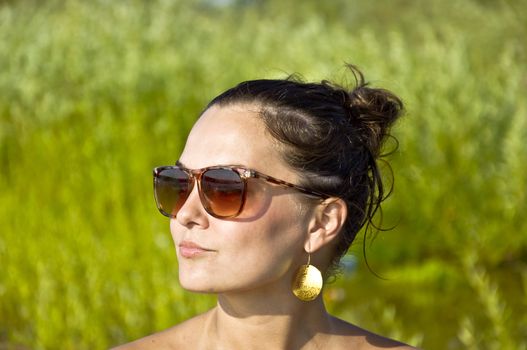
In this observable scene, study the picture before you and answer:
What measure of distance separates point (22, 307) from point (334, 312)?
5.84 ft

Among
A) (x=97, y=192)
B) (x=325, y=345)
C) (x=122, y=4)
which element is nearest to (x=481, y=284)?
(x=325, y=345)

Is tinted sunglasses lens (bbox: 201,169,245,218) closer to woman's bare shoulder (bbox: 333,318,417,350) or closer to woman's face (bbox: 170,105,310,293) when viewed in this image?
woman's face (bbox: 170,105,310,293)


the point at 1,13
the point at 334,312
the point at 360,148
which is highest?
the point at 1,13

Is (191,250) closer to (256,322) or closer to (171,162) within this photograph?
(256,322)

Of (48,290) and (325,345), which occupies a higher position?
(325,345)

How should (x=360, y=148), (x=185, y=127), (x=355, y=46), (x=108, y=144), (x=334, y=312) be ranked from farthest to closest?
1. (x=355, y=46)
2. (x=185, y=127)
3. (x=108, y=144)
4. (x=334, y=312)
5. (x=360, y=148)

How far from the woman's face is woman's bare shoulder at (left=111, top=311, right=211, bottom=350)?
8.6 inches

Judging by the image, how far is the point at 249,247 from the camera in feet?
7.50

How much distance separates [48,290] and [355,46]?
6.32 metres

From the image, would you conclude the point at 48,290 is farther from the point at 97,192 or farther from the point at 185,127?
the point at 185,127

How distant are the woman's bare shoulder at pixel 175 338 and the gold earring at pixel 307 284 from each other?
0.80 ft

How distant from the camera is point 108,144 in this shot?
8.34m

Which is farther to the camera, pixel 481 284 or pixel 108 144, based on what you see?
pixel 108 144

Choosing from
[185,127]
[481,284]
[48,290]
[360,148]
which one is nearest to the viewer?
[360,148]
